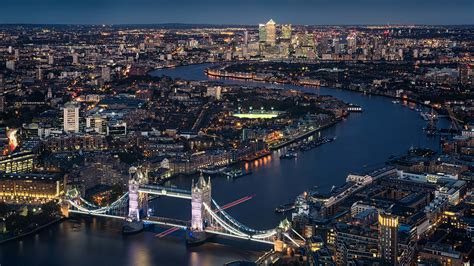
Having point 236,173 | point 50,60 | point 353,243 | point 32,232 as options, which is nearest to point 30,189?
point 32,232

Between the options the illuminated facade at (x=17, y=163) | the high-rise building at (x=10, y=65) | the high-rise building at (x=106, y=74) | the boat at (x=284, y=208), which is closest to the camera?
the boat at (x=284, y=208)

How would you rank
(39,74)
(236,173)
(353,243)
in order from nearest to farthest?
(353,243) → (236,173) → (39,74)

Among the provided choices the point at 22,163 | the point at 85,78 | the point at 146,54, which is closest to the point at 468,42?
the point at 146,54

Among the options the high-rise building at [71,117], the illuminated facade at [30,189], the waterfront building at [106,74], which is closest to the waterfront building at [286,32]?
the waterfront building at [106,74]

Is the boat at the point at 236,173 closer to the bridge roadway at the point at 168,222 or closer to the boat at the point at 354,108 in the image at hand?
the bridge roadway at the point at 168,222

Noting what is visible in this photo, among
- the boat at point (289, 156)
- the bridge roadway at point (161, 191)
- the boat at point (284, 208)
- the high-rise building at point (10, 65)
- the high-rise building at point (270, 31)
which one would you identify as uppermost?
the high-rise building at point (270, 31)

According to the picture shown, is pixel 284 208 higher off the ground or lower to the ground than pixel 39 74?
lower

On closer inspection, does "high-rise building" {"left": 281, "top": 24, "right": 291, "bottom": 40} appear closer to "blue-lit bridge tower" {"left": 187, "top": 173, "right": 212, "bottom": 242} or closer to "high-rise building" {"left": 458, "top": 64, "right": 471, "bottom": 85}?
"high-rise building" {"left": 458, "top": 64, "right": 471, "bottom": 85}

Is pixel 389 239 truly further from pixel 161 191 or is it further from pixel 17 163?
pixel 17 163
